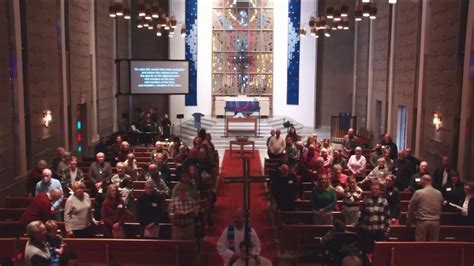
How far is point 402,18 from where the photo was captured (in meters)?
18.2

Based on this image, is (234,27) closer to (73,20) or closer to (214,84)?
(214,84)

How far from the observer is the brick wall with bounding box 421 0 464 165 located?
42.9 feet

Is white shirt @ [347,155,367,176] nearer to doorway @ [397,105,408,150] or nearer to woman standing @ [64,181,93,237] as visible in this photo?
doorway @ [397,105,408,150]

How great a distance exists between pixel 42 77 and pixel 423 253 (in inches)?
417

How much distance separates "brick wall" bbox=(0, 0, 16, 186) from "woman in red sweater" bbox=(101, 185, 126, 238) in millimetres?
4251

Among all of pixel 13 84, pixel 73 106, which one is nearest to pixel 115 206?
pixel 13 84

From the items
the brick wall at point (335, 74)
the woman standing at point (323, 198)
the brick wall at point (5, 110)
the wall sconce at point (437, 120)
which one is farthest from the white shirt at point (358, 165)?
the brick wall at point (335, 74)

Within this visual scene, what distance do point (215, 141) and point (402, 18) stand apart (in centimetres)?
966

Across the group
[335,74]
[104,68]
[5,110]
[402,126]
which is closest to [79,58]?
[104,68]

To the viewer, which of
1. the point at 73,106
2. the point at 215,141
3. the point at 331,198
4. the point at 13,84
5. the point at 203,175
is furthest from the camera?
the point at 215,141

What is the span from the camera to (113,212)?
841 centimetres

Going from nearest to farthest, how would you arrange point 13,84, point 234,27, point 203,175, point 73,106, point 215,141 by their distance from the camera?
point 203,175 → point 13,84 → point 73,106 → point 215,141 → point 234,27

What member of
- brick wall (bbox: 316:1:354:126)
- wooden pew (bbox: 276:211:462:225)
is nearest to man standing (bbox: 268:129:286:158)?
wooden pew (bbox: 276:211:462:225)

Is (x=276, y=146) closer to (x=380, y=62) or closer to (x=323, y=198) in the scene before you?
(x=323, y=198)
